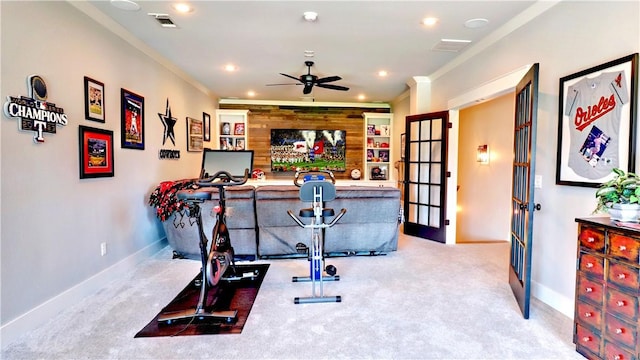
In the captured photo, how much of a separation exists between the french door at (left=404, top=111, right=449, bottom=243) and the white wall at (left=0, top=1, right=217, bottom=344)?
406 cm

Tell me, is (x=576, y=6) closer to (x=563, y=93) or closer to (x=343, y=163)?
(x=563, y=93)

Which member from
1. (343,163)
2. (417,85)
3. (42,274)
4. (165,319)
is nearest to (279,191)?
(165,319)

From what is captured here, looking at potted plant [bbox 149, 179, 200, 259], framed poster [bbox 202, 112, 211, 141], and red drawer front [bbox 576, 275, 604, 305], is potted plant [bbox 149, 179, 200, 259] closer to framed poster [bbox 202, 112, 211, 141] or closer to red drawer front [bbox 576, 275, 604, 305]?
framed poster [bbox 202, 112, 211, 141]

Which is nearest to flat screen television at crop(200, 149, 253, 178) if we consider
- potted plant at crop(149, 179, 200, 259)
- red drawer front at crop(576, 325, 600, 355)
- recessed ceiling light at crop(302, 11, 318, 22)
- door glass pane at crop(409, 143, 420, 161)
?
potted plant at crop(149, 179, 200, 259)

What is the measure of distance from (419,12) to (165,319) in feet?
11.3

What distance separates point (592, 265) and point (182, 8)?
3.79 m

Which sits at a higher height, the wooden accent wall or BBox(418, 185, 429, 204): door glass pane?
the wooden accent wall

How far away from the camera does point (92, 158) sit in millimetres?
3051

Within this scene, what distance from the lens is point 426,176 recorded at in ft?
17.4

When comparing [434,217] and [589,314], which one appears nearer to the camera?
[589,314]

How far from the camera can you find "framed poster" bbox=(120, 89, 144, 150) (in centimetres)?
358

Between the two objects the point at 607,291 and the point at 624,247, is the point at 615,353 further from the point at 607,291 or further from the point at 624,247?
the point at 624,247

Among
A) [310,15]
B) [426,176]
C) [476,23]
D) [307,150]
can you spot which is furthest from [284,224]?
[307,150]

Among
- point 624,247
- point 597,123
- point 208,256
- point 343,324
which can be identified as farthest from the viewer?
point 208,256
